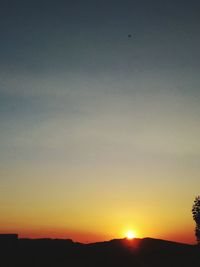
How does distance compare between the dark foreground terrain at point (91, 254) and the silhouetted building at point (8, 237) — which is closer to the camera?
the dark foreground terrain at point (91, 254)

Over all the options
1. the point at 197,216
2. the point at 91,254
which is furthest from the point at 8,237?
the point at 197,216

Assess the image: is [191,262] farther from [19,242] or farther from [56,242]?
[19,242]

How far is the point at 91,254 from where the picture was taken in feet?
124

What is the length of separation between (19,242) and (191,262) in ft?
63.3

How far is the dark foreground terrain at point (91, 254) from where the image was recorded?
34.7 m

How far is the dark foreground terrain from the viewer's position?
34.7m

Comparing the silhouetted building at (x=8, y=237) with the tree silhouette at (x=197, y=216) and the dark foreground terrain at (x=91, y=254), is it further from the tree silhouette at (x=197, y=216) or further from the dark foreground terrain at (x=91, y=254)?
the tree silhouette at (x=197, y=216)

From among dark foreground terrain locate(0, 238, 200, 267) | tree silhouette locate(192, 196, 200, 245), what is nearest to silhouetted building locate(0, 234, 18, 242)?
dark foreground terrain locate(0, 238, 200, 267)

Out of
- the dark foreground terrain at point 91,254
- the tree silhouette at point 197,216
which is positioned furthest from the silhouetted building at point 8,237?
the tree silhouette at point 197,216

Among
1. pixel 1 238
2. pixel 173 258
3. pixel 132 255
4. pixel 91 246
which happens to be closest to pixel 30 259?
pixel 1 238

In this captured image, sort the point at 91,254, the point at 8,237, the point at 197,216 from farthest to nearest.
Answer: the point at 197,216 < the point at 91,254 < the point at 8,237

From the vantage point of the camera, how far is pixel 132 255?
3853cm

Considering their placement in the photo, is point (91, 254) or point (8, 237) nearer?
point (8, 237)

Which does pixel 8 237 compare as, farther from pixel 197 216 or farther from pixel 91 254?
pixel 197 216
